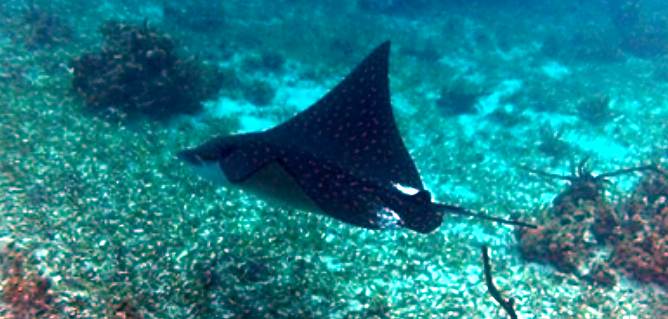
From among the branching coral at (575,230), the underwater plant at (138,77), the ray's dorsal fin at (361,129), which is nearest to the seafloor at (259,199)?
the branching coral at (575,230)

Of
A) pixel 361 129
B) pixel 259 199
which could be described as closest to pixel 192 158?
pixel 361 129

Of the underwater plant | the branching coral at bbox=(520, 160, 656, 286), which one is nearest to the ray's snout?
the underwater plant

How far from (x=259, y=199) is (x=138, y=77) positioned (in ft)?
17.1

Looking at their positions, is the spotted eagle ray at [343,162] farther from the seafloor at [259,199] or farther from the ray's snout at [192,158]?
the seafloor at [259,199]

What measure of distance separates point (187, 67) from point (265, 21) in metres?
8.52

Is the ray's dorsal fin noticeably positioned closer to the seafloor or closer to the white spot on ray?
the white spot on ray

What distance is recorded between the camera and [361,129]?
5980 millimetres

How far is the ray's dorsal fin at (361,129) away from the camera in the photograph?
5.70m

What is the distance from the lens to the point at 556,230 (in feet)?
25.5

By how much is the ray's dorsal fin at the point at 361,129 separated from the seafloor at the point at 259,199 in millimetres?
1988

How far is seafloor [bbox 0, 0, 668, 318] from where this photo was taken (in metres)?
5.89

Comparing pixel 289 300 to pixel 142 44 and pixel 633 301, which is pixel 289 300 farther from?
pixel 142 44

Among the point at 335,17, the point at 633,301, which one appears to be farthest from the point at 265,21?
the point at 633,301

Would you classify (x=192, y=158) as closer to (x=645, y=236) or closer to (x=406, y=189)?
(x=406, y=189)
